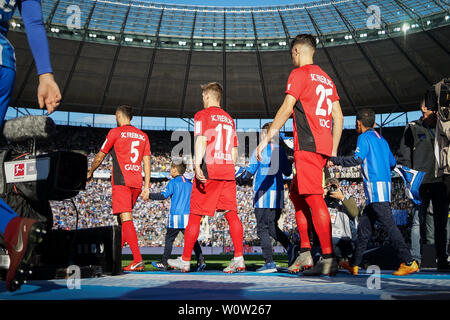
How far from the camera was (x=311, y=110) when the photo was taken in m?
4.23

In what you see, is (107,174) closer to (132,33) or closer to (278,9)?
(132,33)

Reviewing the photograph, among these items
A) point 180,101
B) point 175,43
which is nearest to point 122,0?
point 175,43

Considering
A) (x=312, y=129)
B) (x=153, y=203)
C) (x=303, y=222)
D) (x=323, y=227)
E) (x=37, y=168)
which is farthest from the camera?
(x=153, y=203)

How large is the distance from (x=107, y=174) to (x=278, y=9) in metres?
16.7

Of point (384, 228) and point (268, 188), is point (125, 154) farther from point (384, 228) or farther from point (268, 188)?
point (384, 228)

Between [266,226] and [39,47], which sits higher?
[39,47]

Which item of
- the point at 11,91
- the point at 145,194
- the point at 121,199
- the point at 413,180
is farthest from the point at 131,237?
the point at 413,180

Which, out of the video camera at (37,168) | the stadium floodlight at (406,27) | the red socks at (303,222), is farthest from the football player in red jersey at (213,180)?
the stadium floodlight at (406,27)

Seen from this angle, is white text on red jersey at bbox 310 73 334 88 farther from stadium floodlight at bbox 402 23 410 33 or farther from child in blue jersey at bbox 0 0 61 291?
stadium floodlight at bbox 402 23 410 33

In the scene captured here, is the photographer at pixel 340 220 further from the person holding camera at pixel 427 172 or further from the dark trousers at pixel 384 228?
the dark trousers at pixel 384 228

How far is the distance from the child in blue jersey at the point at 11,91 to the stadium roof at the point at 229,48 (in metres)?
22.7

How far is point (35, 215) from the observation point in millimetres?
3508

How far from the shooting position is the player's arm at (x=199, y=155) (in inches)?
194

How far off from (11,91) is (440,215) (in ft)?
17.8
